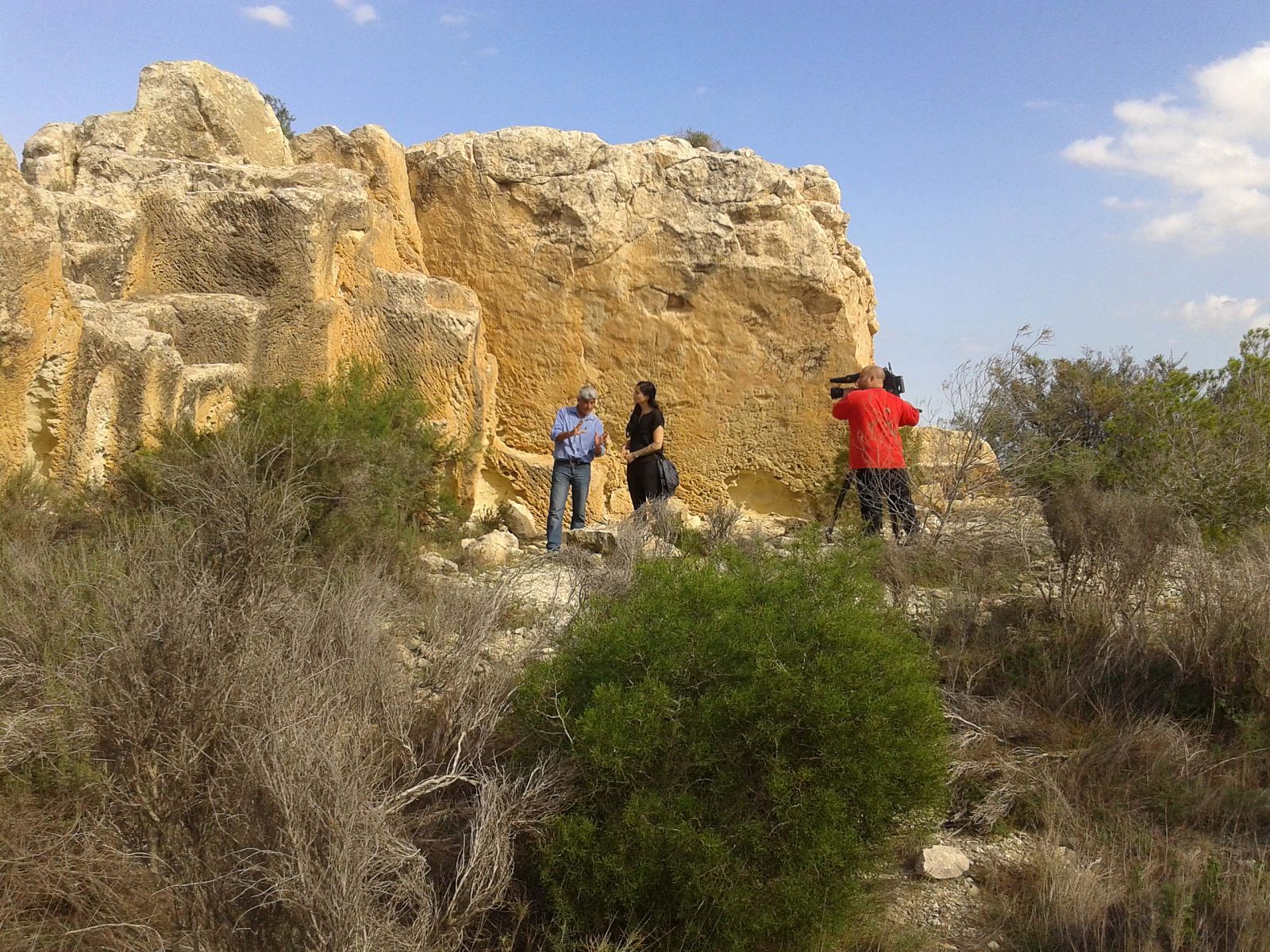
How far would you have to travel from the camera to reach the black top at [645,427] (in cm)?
717

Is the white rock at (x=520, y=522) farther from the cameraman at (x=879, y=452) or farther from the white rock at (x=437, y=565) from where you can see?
the cameraman at (x=879, y=452)

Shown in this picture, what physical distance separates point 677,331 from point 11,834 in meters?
6.80

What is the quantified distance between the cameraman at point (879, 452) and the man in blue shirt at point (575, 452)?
1798 mm

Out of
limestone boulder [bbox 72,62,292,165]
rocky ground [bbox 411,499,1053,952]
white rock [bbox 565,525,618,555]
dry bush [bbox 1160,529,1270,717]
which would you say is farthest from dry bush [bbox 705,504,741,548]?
limestone boulder [bbox 72,62,292,165]

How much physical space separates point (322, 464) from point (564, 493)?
2.06m

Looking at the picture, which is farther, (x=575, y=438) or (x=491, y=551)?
(x=575, y=438)

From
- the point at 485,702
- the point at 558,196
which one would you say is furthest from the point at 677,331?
the point at 485,702

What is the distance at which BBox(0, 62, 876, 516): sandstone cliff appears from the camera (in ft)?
24.0

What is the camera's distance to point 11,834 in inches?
106

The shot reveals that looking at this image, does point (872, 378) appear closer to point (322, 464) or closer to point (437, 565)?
point (437, 565)

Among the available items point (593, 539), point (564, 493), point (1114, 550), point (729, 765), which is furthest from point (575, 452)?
point (729, 765)

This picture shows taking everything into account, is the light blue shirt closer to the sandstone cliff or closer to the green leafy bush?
the sandstone cliff

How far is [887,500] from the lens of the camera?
19.1ft

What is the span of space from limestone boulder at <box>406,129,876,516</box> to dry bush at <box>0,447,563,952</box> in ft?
17.9
